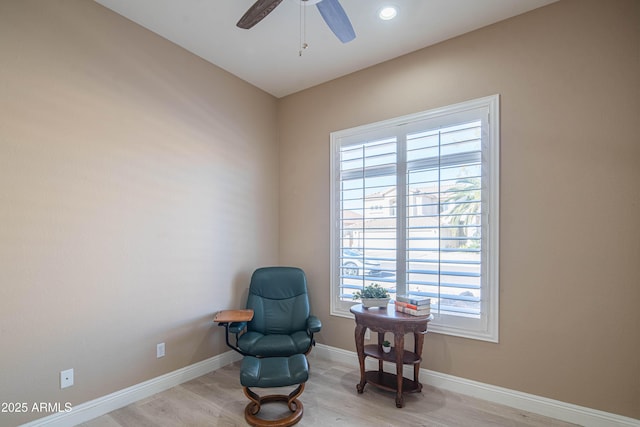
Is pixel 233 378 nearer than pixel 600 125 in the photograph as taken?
No

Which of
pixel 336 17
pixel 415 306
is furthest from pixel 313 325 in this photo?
pixel 336 17

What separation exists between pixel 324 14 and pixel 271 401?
2793 millimetres

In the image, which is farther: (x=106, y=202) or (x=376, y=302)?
(x=376, y=302)

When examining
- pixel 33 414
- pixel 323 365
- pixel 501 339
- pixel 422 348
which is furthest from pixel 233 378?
pixel 501 339

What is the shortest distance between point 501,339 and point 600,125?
68.3 inches

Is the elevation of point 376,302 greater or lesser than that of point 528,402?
greater

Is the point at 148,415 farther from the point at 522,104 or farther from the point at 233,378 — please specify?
the point at 522,104

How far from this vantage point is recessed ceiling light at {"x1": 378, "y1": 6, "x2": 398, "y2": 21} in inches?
92.5

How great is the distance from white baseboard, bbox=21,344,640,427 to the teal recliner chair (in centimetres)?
56

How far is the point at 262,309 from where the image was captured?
3133 mm

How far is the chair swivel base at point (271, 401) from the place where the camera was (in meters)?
2.12

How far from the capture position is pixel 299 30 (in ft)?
8.61

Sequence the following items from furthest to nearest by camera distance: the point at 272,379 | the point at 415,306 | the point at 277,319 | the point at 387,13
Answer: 1. the point at 277,319
2. the point at 415,306
3. the point at 387,13
4. the point at 272,379

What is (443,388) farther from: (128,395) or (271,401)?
(128,395)
